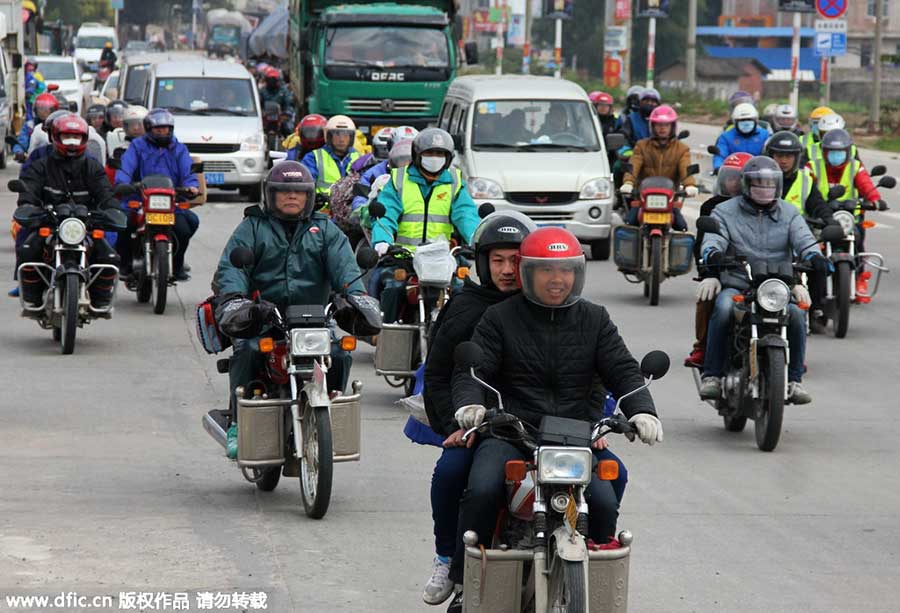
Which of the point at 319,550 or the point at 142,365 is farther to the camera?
the point at 142,365

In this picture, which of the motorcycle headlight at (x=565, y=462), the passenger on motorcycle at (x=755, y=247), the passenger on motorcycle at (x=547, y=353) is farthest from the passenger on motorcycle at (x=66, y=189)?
the motorcycle headlight at (x=565, y=462)

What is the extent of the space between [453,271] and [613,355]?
5763mm

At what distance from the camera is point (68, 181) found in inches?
566

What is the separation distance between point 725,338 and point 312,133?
7.28 m

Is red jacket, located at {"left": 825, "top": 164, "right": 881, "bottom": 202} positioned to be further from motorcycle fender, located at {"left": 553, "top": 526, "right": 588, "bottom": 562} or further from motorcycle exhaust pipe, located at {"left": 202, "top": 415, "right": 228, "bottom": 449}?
motorcycle fender, located at {"left": 553, "top": 526, "right": 588, "bottom": 562}

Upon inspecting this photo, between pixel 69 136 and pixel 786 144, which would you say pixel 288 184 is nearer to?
pixel 69 136

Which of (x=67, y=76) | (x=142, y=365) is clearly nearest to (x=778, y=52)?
(x=67, y=76)

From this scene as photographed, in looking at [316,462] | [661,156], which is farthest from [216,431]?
[661,156]

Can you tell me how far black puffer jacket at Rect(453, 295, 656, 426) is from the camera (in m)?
6.20

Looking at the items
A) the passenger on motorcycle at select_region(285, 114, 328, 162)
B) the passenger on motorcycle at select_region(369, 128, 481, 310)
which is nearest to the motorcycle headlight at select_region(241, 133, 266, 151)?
the passenger on motorcycle at select_region(285, 114, 328, 162)

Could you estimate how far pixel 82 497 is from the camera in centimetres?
900

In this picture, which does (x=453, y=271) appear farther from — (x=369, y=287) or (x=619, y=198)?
(x=619, y=198)

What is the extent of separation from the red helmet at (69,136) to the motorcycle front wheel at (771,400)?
6.04 metres

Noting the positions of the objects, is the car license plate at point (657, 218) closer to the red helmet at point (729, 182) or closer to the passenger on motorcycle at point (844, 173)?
the passenger on motorcycle at point (844, 173)
